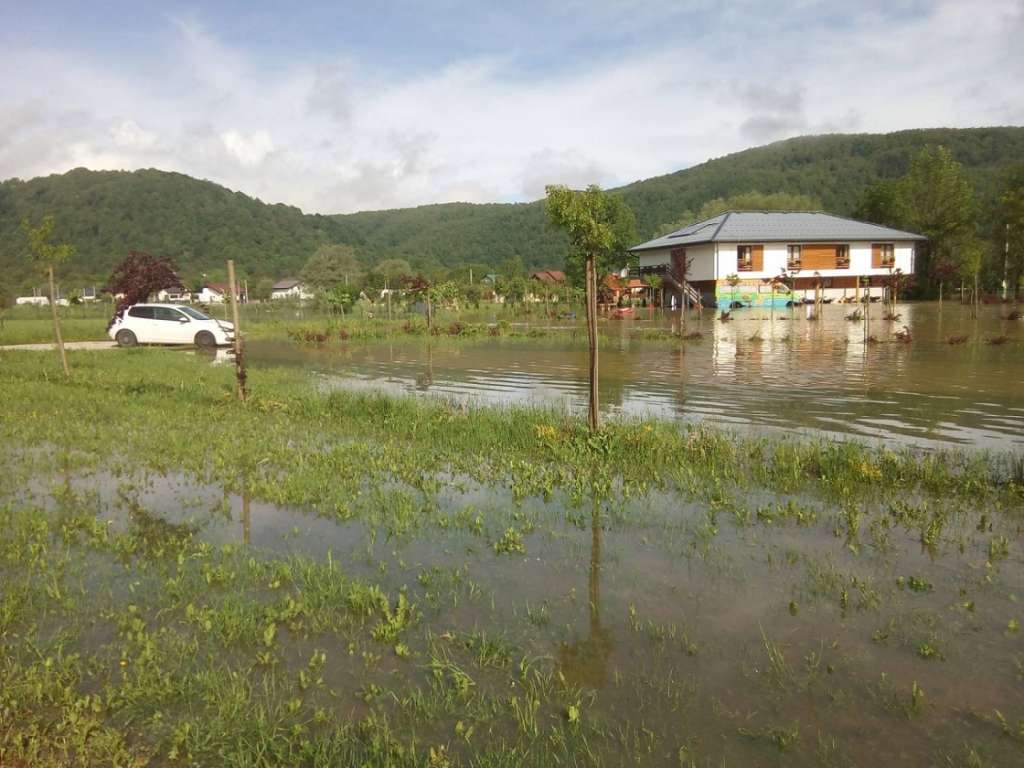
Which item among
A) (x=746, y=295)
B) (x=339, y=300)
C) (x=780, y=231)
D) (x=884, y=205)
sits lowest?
(x=746, y=295)

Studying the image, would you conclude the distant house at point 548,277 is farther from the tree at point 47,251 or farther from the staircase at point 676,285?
the tree at point 47,251

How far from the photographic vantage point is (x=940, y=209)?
2144 inches

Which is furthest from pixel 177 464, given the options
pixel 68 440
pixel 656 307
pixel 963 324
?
pixel 656 307

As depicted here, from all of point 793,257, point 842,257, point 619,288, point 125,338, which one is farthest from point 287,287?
point 125,338

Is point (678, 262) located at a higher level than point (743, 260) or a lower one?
higher

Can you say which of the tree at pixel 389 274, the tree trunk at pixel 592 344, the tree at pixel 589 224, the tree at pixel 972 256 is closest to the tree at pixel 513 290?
the tree at pixel 389 274

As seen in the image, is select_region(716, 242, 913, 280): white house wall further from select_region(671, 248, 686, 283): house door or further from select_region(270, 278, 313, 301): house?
select_region(270, 278, 313, 301): house

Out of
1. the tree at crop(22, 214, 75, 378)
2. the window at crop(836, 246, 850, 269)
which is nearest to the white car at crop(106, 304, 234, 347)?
the tree at crop(22, 214, 75, 378)

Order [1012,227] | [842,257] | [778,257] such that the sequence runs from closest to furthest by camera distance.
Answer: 1. [1012,227]
2. [778,257]
3. [842,257]

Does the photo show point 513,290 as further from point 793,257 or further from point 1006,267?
point 1006,267

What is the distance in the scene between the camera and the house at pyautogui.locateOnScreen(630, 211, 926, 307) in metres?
47.9

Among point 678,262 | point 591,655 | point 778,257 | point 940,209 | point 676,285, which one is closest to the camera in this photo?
point 591,655

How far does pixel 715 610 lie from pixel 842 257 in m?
52.4

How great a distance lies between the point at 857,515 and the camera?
20.0 feet
